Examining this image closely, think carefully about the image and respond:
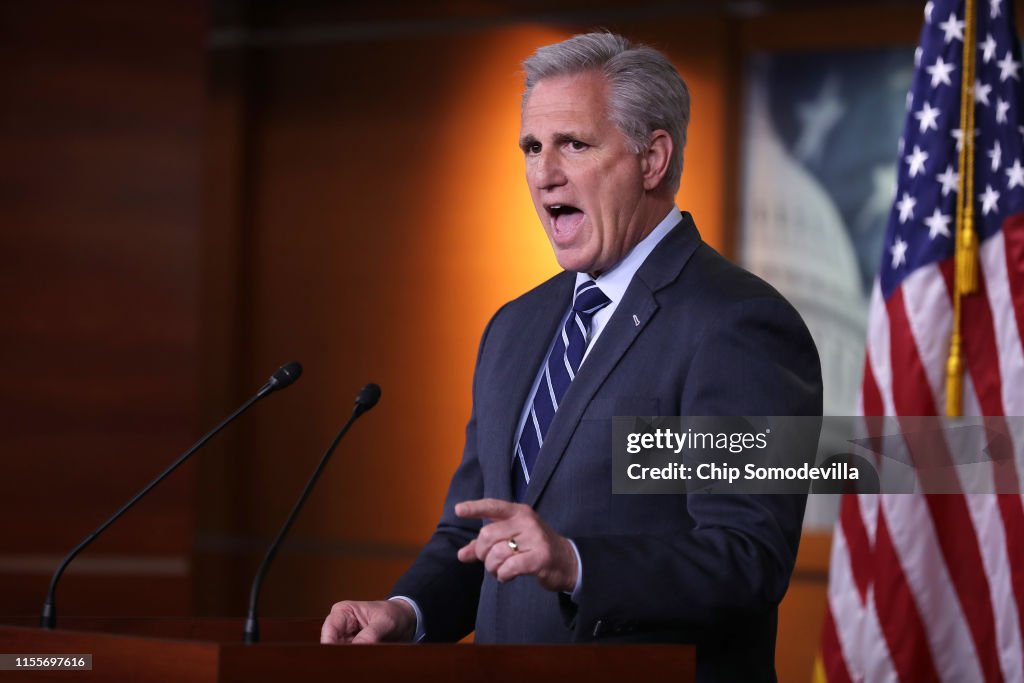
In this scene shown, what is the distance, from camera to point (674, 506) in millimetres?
1877

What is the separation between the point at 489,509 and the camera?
60.3 inches

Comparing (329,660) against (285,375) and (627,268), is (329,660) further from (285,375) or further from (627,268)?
(627,268)

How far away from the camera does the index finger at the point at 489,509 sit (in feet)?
4.94

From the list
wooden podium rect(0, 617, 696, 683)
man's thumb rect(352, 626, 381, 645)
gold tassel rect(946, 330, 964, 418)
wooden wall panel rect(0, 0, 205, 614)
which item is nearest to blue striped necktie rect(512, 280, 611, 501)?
man's thumb rect(352, 626, 381, 645)

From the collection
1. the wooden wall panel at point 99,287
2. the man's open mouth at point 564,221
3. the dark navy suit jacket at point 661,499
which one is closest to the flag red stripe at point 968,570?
the dark navy suit jacket at point 661,499

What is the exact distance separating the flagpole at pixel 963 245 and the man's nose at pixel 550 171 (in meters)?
1.51

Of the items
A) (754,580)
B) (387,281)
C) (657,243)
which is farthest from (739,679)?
(387,281)

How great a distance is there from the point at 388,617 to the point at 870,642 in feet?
5.64

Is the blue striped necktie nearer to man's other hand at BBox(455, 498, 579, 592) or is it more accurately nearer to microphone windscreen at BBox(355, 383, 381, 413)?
microphone windscreen at BBox(355, 383, 381, 413)

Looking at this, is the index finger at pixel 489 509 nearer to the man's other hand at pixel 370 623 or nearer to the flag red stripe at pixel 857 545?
the man's other hand at pixel 370 623

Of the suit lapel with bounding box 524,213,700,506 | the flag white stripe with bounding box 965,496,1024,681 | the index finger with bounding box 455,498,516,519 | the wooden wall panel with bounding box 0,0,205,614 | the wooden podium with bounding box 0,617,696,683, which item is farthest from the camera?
the wooden wall panel with bounding box 0,0,205,614

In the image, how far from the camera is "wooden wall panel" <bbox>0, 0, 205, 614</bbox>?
4859mm

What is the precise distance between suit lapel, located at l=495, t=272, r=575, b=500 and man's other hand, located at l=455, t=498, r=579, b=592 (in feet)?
1.53

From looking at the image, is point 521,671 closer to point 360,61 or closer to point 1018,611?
point 1018,611
